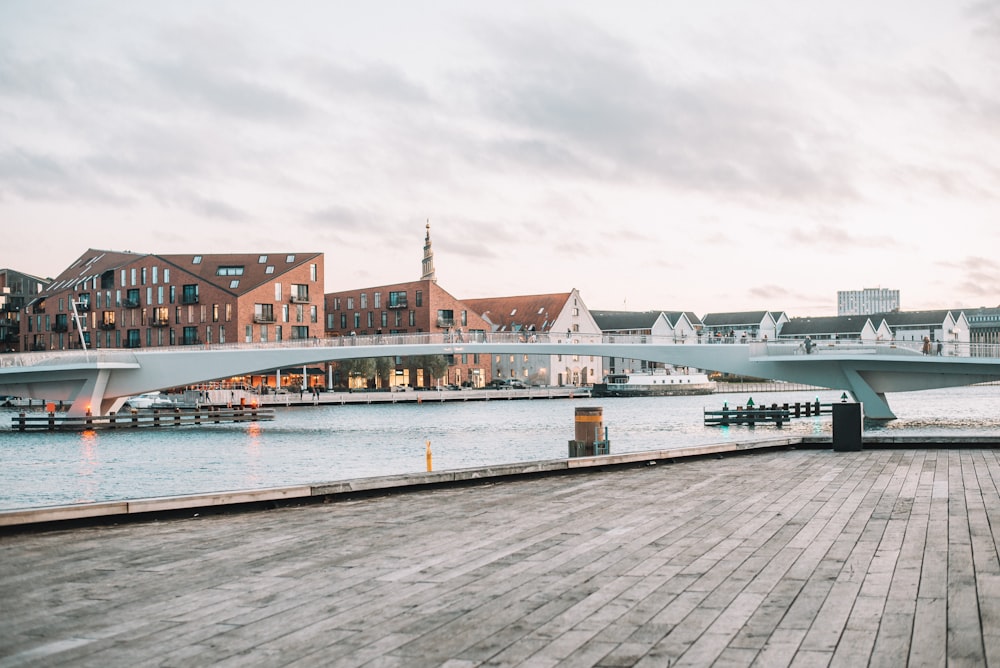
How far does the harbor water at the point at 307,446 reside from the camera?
125 feet

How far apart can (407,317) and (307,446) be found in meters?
71.9

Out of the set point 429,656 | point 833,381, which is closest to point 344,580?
point 429,656

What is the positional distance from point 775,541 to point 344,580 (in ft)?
13.1

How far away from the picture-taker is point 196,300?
10906cm

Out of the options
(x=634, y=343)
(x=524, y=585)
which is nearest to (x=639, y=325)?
(x=634, y=343)

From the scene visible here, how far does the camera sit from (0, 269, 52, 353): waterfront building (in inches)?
5866

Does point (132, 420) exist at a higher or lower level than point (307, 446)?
higher

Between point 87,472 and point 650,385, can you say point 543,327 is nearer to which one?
point 650,385

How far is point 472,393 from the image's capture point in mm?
122812

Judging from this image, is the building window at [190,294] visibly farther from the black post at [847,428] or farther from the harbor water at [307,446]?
the black post at [847,428]

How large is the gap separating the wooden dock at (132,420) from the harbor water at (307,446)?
1.52 meters

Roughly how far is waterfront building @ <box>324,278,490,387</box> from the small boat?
19.0 metres

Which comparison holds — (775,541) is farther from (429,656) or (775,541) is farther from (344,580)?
(429,656)

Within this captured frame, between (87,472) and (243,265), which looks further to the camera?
(243,265)
